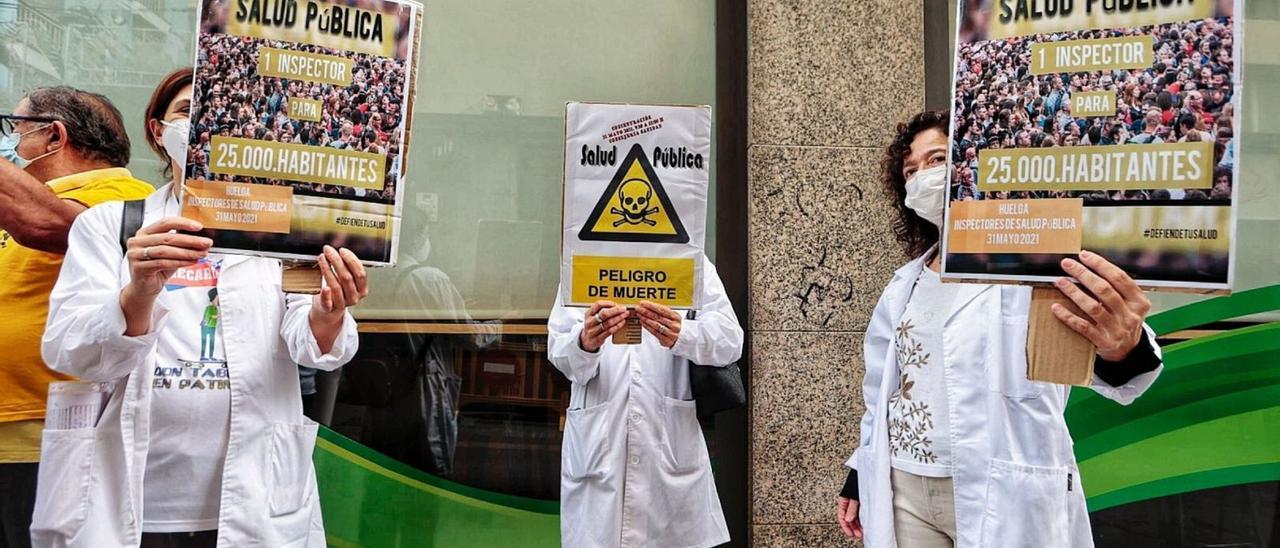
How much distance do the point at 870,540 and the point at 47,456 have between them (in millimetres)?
2369

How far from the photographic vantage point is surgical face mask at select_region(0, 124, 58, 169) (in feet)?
11.4

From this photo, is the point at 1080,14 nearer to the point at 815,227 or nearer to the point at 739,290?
the point at 815,227

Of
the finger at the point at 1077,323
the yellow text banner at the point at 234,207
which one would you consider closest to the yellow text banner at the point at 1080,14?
the finger at the point at 1077,323

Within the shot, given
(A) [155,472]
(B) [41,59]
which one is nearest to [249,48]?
(A) [155,472]

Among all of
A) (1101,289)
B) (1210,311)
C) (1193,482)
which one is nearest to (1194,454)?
(1193,482)

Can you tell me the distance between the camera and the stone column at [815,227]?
467 cm

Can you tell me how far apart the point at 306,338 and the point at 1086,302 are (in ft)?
6.60

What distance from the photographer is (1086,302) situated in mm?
2129

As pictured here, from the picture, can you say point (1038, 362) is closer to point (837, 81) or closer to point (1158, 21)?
point (1158, 21)

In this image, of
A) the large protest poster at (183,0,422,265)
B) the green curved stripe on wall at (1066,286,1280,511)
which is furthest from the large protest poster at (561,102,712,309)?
the green curved stripe on wall at (1066,286,1280,511)

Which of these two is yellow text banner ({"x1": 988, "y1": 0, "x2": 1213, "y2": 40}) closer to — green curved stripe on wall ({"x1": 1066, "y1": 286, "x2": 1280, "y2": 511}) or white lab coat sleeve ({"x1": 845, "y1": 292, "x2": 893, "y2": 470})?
white lab coat sleeve ({"x1": 845, "y1": 292, "x2": 893, "y2": 470})

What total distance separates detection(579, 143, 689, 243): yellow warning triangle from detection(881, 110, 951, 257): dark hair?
905 millimetres

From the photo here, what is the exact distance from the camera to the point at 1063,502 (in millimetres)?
2672

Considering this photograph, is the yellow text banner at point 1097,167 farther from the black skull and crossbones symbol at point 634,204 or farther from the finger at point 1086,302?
the black skull and crossbones symbol at point 634,204
